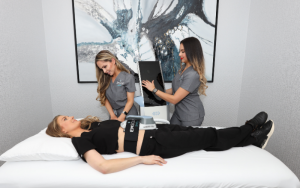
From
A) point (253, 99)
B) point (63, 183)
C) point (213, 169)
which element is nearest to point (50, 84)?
point (63, 183)

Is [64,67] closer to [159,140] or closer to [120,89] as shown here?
[120,89]

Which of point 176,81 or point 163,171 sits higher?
point 176,81

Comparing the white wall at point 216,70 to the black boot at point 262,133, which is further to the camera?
the white wall at point 216,70

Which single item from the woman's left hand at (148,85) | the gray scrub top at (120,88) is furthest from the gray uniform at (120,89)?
the woman's left hand at (148,85)

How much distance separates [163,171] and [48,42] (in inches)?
78.0

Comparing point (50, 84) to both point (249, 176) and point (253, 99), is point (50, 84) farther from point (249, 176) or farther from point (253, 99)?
point (253, 99)

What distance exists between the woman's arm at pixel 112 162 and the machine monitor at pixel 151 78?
2.46ft

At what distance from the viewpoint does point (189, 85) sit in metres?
1.44

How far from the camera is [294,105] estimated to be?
1.39 metres

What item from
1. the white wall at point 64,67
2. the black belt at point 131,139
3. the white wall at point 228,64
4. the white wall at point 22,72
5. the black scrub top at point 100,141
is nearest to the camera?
the black scrub top at point 100,141

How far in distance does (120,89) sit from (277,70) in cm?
157

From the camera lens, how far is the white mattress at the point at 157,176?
896 millimetres

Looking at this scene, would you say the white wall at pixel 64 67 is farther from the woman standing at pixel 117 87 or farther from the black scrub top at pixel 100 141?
the black scrub top at pixel 100 141

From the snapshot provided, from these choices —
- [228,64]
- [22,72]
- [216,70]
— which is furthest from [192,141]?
[22,72]
